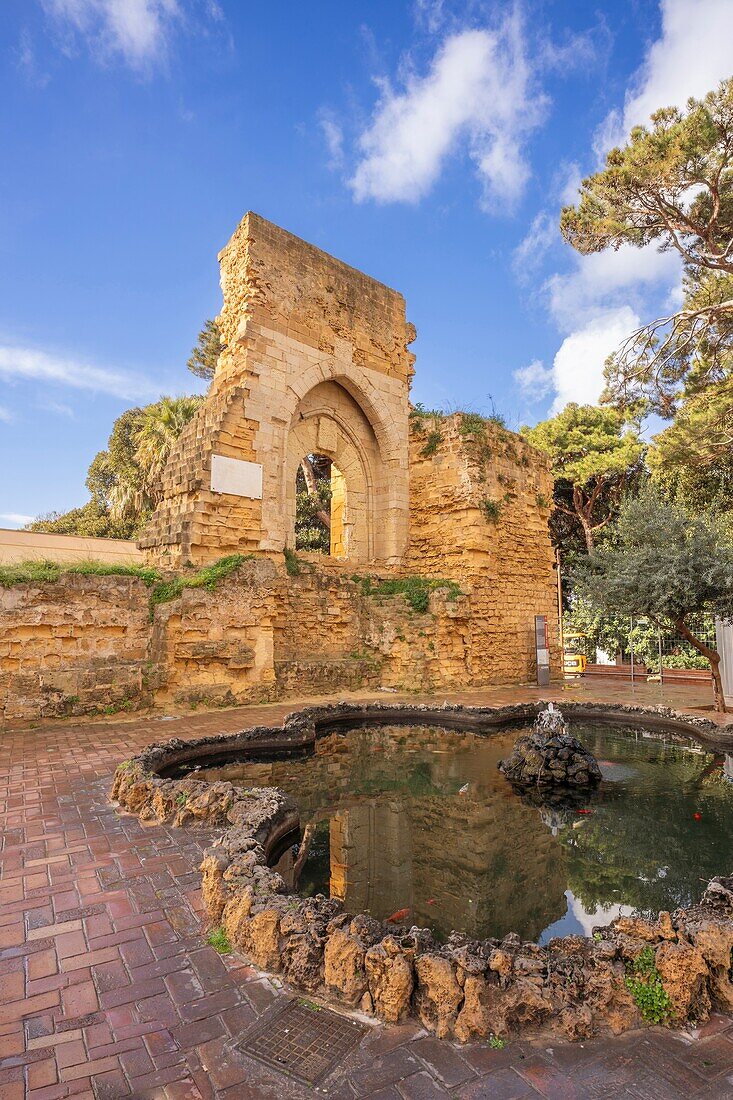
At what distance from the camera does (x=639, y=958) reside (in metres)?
2.43

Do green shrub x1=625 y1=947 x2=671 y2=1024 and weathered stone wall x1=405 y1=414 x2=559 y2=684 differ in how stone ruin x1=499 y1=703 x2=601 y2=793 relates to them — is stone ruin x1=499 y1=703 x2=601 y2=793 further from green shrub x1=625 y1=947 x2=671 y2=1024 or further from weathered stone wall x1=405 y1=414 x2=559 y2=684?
weathered stone wall x1=405 y1=414 x2=559 y2=684

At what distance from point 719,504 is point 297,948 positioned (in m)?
19.4

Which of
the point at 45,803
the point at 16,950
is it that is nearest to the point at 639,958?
the point at 16,950

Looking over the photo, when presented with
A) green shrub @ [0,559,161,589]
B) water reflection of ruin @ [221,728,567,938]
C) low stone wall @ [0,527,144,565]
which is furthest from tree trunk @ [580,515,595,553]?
green shrub @ [0,559,161,589]

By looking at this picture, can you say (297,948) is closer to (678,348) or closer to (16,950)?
(16,950)

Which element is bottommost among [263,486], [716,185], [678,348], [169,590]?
[169,590]

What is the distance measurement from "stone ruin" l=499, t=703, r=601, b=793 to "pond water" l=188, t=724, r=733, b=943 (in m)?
0.19

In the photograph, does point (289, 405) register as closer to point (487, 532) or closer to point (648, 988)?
point (487, 532)

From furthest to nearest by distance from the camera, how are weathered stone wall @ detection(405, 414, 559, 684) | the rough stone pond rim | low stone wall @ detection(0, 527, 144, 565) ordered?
low stone wall @ detection(0, 527, 144, 565) < weathered stone wall @ detection(405, 414, 559, 684) < the rough stone pond rim

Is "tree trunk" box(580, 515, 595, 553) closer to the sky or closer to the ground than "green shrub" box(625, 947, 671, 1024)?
closer to the sky

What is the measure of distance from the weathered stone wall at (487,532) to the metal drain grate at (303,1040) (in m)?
11.0

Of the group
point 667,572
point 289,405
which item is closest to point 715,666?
point 667,572

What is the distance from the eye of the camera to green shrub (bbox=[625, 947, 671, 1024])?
2275 millimetres

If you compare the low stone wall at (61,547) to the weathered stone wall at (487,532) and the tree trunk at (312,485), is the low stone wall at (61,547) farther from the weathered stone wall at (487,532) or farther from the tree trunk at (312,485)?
the tree trunk at (312,485)
